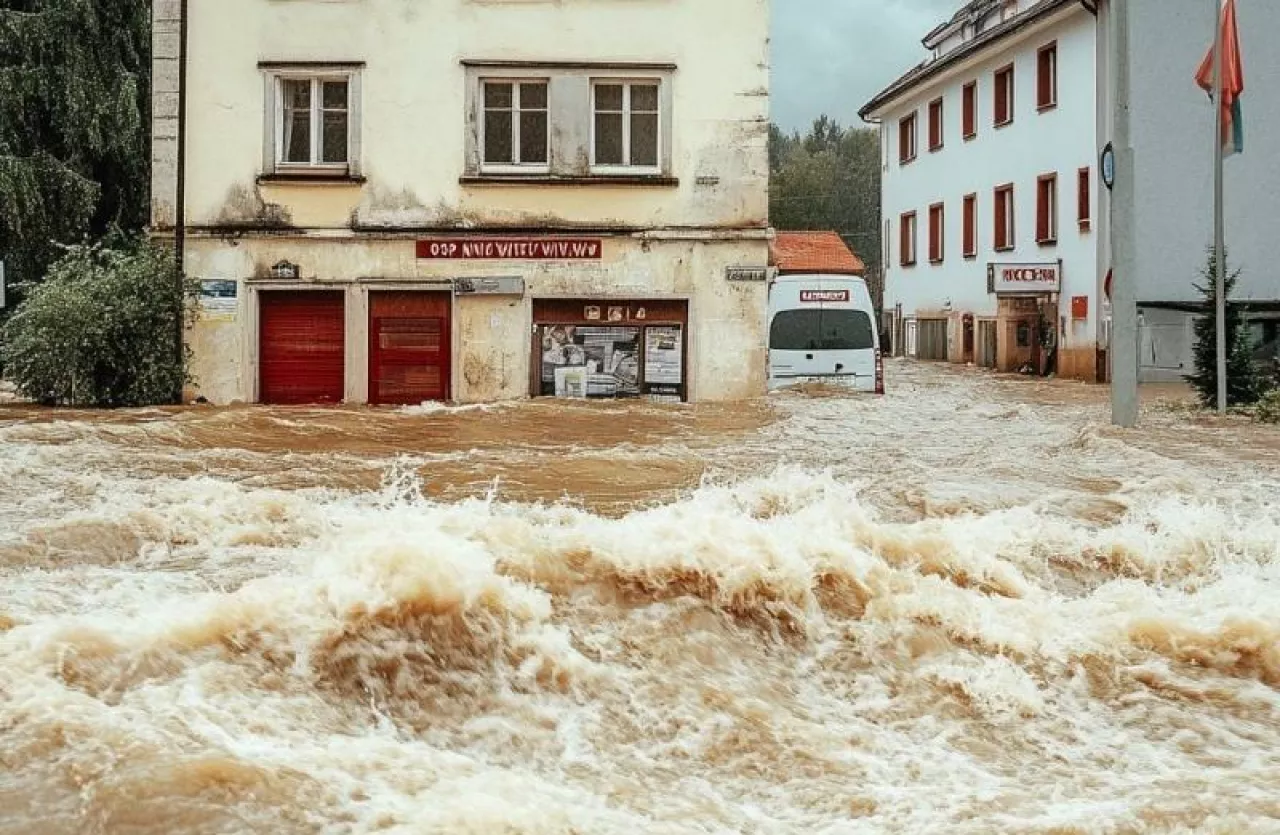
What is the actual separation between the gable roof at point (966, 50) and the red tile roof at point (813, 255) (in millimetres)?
5325

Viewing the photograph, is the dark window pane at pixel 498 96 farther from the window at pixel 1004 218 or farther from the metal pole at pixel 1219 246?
the window at pixel 1004 218

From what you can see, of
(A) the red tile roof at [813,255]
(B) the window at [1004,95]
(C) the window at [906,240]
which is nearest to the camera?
(B) the window at [1004,95]

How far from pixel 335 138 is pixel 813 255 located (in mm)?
19851

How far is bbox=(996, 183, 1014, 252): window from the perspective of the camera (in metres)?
37.4

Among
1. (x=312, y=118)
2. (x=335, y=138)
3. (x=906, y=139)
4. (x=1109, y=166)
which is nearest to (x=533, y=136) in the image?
(x=335, y=138)

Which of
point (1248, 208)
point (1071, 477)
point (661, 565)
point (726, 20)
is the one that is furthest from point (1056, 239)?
point (661, 565)

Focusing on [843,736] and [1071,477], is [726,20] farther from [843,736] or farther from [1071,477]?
[843,736]

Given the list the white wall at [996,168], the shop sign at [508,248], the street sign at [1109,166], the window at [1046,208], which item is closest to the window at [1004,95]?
the white wall at [996,168]

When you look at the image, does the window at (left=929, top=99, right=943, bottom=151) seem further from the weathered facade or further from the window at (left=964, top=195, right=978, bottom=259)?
the weathered facade

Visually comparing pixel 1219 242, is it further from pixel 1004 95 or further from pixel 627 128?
pixel 1004 95

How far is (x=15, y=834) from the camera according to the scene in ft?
14.5

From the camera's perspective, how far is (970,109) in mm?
40375

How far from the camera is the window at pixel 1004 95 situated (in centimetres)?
3747

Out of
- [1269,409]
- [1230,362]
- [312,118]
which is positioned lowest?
[1269,409]
